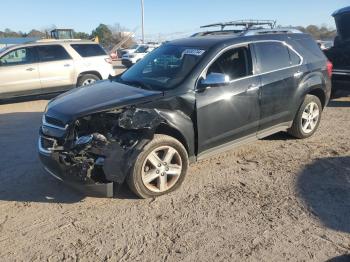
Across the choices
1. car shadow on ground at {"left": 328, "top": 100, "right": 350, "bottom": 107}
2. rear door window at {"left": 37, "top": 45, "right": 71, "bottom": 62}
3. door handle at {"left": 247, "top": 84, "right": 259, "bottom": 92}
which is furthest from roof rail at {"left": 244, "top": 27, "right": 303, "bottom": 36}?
rear door window at {"left": 37, "top": 45, "right": 71, "bottom": 62}

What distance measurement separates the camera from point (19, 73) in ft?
35.2

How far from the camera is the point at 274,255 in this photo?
3.43 m

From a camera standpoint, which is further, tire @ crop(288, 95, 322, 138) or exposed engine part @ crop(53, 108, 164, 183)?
tire @ crop(288, 95, 322, 138)

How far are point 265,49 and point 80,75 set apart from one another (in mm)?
7208

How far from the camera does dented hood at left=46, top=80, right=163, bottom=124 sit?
4.43 m

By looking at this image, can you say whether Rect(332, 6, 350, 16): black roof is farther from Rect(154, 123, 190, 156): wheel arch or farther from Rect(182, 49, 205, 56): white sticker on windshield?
Rect(154, 123, 190, 156): wheel arch

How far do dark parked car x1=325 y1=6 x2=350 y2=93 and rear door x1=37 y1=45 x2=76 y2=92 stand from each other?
23.8ft

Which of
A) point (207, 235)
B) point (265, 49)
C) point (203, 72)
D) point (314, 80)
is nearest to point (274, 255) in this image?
point (207, 235)

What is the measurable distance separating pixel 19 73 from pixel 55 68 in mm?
989

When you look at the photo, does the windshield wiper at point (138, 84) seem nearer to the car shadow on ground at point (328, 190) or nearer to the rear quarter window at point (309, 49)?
the car shadow on ground at point (328, 190)

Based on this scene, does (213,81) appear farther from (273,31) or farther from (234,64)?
(273,31)

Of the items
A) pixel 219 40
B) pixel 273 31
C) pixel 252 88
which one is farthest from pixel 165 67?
pixel 273 31

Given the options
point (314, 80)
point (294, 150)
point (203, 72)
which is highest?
point (203, 72)

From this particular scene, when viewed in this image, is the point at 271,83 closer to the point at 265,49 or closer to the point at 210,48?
the point at 265,49
